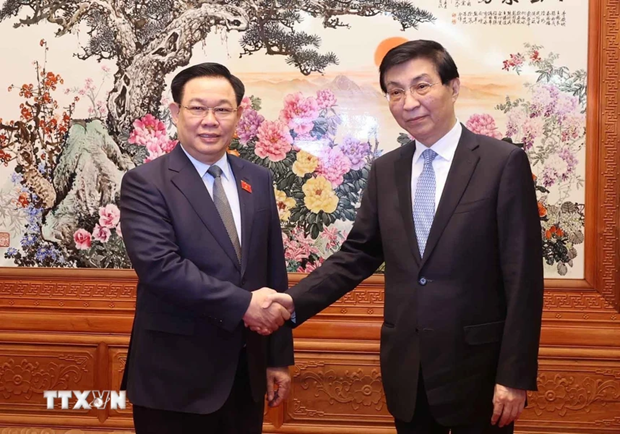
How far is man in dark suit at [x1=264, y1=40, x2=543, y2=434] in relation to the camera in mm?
1799

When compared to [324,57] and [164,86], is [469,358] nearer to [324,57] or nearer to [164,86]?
[324,57]

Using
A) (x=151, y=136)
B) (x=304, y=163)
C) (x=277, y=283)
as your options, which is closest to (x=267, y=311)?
(x=277, y=283)

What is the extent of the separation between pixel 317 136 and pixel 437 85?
1376mm

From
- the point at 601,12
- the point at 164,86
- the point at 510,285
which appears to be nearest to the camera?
the point at 510,285

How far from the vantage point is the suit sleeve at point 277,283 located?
2164mm

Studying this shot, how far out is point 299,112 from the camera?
10.7 ft

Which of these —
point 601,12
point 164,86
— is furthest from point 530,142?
point 164,86

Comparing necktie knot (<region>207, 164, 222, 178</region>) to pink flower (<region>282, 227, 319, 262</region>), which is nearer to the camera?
necktie knot (<region>207, 164, 222, 178</region>)

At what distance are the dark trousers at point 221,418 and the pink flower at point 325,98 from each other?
5.34ft

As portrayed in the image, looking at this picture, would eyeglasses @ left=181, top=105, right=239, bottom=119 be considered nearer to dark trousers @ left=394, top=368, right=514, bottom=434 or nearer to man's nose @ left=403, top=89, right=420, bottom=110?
man's nose @ left=403, top=89, right=420, bottom=110

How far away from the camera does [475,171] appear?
188 centimetres

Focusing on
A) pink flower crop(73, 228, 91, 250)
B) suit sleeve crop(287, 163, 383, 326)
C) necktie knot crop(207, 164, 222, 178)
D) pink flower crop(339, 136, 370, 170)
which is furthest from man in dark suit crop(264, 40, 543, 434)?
pink flower crop(73, 228, 91, 250)

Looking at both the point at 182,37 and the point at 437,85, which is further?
the point at 182,37

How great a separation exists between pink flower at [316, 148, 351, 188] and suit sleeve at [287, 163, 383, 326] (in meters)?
1.05
